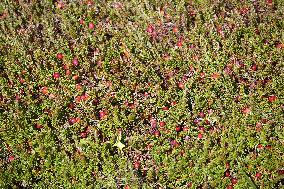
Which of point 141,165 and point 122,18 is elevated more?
point 122,18

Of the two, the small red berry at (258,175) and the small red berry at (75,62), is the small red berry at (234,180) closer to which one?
the small red berry at (258,175)

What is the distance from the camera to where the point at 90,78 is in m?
4.54

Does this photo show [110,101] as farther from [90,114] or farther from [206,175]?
[206,175]

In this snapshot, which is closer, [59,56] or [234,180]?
[234,180]

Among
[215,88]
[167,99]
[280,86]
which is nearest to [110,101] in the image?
[167,99]

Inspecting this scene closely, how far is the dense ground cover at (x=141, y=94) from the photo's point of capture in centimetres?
366

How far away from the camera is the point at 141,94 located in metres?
4.32

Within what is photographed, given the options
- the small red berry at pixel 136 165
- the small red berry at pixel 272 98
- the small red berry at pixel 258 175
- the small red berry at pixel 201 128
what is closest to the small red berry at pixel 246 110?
the small red berry at pixel 272 98

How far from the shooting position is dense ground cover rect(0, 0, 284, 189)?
3.66m

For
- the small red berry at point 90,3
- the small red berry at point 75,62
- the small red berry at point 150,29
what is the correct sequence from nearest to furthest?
the small red berry at point 75,62 < the small red berry at point 150,29 < the small red berry at point 90,3

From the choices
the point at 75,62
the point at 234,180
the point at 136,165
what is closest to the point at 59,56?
the point at 75,62

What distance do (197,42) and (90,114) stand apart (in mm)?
1775

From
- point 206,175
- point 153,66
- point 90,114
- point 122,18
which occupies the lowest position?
point 206,175

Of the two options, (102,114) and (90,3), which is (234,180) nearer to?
(102,114)
